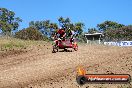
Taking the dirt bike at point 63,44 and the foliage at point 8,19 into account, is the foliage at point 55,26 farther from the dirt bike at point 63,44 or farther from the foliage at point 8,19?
the dirt bike at point 63,44

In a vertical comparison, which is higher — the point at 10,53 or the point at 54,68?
the point at 10,53

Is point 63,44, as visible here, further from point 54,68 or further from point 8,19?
point 8,19

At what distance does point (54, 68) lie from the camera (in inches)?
665

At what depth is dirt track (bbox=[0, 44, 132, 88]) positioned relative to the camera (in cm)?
1397

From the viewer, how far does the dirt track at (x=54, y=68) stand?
14.0 meters

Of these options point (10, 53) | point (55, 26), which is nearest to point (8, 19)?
point (55, 26)

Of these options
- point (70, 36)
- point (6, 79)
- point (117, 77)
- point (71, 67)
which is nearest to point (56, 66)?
point (71, 67)

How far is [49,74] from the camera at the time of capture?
15.7 meters

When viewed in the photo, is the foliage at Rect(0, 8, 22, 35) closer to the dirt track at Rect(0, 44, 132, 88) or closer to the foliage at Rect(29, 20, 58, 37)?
the foliage at Rect(29, 20, 58, 37)

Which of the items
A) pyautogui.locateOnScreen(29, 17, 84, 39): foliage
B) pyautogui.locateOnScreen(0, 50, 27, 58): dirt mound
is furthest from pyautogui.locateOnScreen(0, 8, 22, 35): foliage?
pyautogui.locateOnScreen(0, 50, 27, 58): dirt mound

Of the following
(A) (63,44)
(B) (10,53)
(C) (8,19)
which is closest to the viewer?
(A) (63,44)

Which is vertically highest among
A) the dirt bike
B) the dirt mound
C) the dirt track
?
the dirt bike

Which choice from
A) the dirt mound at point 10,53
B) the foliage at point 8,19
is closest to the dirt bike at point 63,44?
the dirt mound at point 10,53

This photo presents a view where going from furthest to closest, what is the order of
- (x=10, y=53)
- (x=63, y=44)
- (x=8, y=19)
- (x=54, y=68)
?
(x=8, y=19)
(x=10, y=53)
(x=63, y=44)
(x=54, y=68)
